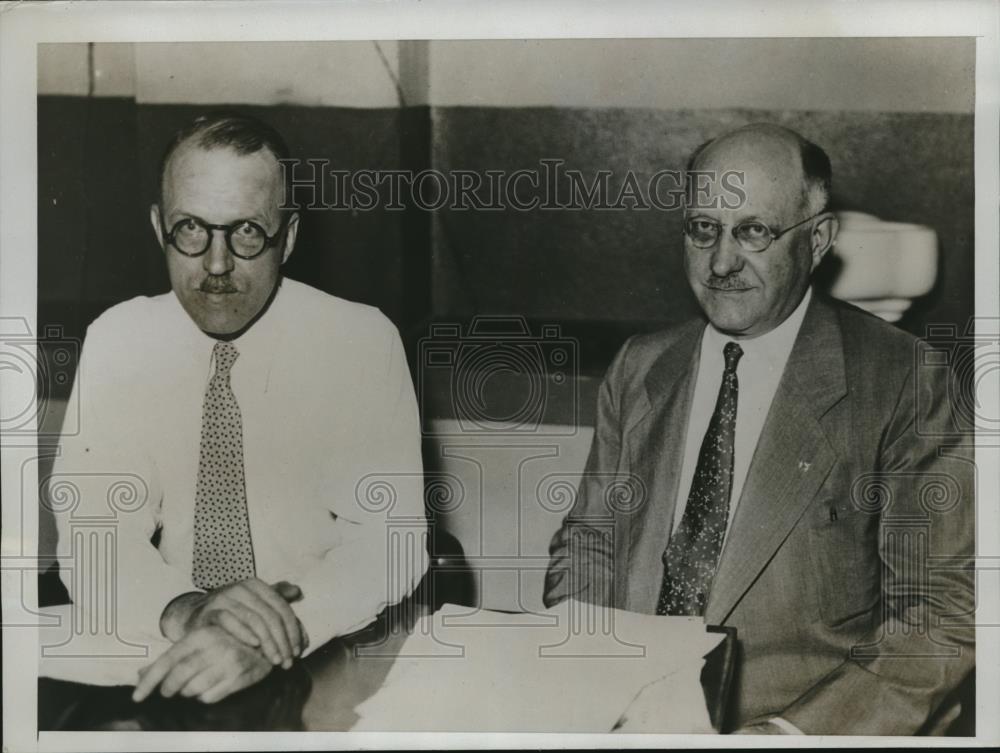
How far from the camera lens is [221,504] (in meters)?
2.30

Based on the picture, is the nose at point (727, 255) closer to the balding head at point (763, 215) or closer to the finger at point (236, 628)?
the balding head at point (763, 215)

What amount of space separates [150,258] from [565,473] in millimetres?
1057

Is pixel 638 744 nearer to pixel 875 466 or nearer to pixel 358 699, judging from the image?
pixel 358 699

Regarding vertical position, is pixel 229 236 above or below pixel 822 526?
above

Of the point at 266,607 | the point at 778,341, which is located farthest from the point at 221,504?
the point at 778,341

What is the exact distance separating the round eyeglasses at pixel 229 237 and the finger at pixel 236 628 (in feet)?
2.64

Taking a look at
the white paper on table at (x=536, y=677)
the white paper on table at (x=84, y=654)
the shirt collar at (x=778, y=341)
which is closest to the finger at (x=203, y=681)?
the white paper on table at (x=84, y=654)

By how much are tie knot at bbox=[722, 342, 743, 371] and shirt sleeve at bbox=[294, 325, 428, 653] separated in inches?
27.8

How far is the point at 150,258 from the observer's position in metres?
2.32

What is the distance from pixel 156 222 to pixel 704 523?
140 centimetres

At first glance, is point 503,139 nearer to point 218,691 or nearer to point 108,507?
point 108,507

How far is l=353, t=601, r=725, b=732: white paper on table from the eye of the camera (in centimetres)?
230

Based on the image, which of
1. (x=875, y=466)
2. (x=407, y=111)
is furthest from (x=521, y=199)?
(x=875, y=466)

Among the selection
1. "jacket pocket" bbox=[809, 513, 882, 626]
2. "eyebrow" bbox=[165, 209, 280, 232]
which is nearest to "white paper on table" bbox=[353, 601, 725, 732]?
"jacket pocket" bbox=[809, 513, 882, 626]
